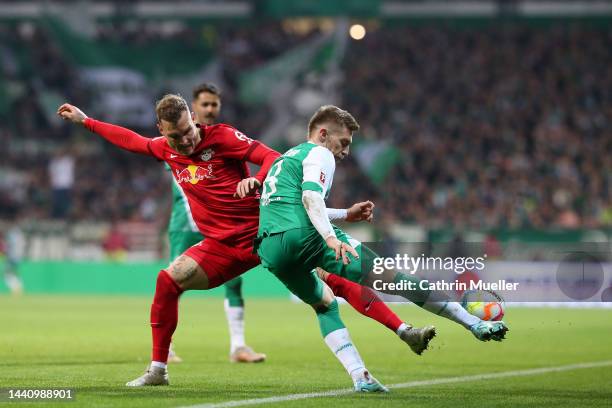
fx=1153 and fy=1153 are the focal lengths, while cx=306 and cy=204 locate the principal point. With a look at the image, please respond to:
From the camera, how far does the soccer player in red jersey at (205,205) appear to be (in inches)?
315

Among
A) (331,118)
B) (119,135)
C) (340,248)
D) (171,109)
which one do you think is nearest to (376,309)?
(340,248)

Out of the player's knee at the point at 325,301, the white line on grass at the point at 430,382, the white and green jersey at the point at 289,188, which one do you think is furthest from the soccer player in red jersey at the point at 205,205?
the white line on grass at the point at 430,382

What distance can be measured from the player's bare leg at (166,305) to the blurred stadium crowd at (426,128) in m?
19.5

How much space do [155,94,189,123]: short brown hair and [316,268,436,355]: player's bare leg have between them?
145 centimetres

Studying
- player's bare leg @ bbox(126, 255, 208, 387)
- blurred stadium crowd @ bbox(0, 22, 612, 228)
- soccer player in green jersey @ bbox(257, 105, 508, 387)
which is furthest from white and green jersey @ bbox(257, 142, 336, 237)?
blurred stadium crowd @ bbox(0, 22, 612, 228)

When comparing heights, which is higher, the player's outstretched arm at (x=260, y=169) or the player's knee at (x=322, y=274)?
the player's outstretched arm at (x=260, y=169)

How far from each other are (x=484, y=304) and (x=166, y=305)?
2196 mm

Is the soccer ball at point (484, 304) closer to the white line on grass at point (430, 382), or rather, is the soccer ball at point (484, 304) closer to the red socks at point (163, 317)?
the white line on grass at point (430, 382)

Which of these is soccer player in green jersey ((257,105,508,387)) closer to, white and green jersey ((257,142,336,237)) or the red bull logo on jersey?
white and green jersey ((257,142,336,237))

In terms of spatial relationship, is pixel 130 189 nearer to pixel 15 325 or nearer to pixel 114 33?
pixel 114 33

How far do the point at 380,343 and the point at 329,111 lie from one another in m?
6.42

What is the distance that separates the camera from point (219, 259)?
26.8 feet

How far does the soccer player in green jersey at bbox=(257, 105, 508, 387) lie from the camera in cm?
735

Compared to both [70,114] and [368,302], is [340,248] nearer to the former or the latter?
[368,302]
